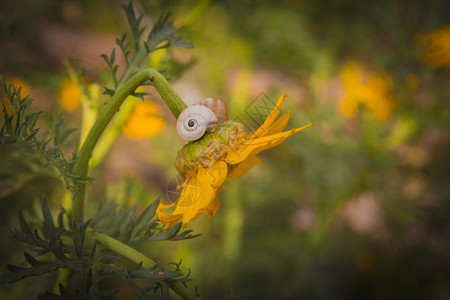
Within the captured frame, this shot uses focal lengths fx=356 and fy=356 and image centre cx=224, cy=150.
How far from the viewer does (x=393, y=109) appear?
6.41 feet

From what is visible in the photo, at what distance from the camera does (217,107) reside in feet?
2.27

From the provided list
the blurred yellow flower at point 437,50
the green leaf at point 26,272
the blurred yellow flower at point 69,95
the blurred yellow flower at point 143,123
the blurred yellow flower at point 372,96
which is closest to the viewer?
the green leaf at point 26,272

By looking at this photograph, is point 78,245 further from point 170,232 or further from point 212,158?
point 212,158

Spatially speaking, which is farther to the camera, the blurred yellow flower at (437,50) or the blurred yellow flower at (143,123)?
the blurred yellow flower at (437,50)

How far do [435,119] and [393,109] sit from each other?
0.21 meters

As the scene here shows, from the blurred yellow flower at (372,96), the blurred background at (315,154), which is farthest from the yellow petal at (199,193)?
the blurred yellow flower at (372,96)

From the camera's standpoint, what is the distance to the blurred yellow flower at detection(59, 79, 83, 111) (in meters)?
1.65

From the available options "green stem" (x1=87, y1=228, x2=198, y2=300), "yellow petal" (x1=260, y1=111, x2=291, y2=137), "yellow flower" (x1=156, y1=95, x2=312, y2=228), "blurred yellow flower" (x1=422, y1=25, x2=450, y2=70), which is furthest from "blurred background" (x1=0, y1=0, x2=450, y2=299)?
"yellow petal" (x1=260, y1=111, x2=291, y2=137)

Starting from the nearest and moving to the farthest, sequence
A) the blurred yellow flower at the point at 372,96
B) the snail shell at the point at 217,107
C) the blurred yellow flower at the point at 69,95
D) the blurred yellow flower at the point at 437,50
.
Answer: the snail shell at the point at 217,107, the blurred yellow flower at the point at 69,95, the blurred yellow flower at the point at 437,50, the blurred yellow flower at the point at 372,96

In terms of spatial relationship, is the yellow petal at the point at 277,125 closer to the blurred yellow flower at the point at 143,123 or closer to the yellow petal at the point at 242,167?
the yellow petal at the point at 242,167

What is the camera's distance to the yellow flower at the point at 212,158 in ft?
2.02

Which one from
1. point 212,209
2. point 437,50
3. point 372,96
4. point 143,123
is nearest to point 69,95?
point 143,123

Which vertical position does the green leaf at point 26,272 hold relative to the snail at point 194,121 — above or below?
below

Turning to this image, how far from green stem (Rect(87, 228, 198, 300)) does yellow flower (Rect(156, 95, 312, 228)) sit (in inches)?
A: 3.1
